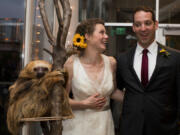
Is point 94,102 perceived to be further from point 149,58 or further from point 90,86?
point 149,58

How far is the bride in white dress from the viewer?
1.83 m

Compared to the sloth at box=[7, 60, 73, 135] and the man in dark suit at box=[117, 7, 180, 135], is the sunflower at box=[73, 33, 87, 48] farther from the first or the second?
the sloth at box=[7, 60, 73, 135]

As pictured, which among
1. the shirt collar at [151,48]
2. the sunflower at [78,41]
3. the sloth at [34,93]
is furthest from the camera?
the shirt collar at [151,48]

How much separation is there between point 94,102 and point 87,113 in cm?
14

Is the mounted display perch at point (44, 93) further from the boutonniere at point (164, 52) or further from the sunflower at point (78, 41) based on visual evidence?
the boutonniere at point (164, 52)

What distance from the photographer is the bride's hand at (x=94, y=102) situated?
1.78 metres

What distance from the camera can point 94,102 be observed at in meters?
1.78

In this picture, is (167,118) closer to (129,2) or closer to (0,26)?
(0,26)

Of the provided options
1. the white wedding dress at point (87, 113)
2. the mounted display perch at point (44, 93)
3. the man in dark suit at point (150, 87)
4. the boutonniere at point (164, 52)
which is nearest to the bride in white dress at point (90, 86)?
the white wedding dress at point (87, 113)

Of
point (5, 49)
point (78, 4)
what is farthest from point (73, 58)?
point (78, 4)

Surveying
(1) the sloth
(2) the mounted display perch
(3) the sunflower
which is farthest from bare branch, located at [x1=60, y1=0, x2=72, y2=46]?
(3) the sunflower

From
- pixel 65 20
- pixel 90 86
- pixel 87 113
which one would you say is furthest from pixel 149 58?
pixel 65 20

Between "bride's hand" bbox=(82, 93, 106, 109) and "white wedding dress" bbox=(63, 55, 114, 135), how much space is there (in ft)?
0.21

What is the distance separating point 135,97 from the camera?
1.77m
